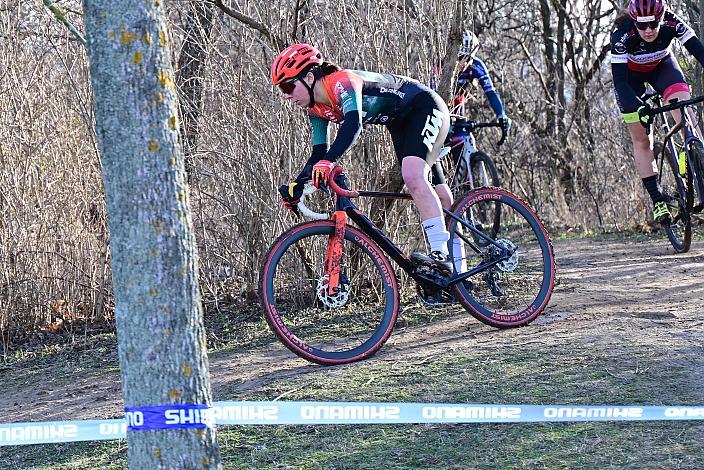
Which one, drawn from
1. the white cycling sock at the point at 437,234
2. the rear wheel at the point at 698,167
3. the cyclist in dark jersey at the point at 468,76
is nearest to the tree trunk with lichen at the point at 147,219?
the white cycling sock at the point at 437,234

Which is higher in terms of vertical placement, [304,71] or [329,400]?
[304,71]

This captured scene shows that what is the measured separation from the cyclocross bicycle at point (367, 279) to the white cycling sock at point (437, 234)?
149 millimetres

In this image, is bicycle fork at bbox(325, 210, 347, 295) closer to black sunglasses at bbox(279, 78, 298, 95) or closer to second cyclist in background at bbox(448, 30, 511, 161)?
black sunglasses at bbox(279, 78, 298, 95)

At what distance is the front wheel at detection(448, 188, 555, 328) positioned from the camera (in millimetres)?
5984

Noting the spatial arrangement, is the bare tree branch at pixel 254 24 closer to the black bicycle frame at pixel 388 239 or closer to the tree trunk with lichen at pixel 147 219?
the black bicycle frame at pixel 388 239

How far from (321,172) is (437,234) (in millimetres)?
939

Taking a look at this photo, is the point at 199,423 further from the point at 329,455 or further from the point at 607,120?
the point at 607,120

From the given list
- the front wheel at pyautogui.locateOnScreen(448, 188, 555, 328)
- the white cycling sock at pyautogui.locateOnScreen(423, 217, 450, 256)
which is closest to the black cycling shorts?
the front wheel at pyautogui.locateOnScreen(448, 188, 555, 328)

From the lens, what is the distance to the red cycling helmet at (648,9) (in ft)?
24.9

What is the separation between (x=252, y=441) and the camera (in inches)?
177

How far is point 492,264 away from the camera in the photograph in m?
6.11

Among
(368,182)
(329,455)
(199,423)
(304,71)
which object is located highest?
(304,71)

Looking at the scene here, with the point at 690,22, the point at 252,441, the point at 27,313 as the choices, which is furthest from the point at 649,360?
the point at 690,22

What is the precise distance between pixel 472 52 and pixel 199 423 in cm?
564
